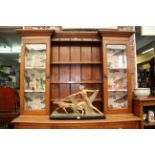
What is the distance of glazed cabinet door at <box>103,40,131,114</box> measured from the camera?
2.51 m

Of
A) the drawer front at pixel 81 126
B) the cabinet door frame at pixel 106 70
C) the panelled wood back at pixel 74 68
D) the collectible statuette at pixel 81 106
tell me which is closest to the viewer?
the drawer front at pixel 81 126

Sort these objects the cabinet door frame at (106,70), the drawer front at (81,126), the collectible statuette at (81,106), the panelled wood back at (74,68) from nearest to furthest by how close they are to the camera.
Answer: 1. the drawer front at (81,126)
2. the collectible statuette at (81,106)
3. the cabinet door frame at (106,70)
4. the panelled wood back at (74,68)

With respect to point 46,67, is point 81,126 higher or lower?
lower

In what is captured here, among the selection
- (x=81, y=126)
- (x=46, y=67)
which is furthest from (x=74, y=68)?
(x=81, y=126)

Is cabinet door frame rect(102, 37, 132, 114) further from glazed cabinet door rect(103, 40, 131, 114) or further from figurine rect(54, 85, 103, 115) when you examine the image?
figurine rect(54, 85, 103, 115)

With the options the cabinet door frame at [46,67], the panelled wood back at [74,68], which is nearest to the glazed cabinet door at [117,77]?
the panelled wood back at [74,68]

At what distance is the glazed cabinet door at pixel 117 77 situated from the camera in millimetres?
2506

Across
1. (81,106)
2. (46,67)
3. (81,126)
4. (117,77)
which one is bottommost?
(81,126)

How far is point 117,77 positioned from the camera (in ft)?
8.61

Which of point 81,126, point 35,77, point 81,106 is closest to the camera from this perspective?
point 81,126

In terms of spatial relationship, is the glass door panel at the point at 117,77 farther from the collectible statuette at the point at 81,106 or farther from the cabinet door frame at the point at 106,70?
the collectible statuette at the point at 81,106

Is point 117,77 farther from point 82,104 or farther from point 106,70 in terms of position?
point 82,104
